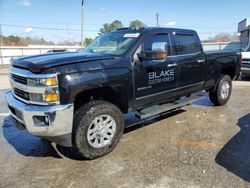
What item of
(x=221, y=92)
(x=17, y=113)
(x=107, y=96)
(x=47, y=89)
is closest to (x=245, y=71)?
(x=221, y=92)

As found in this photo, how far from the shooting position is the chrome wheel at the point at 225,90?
6.74 m

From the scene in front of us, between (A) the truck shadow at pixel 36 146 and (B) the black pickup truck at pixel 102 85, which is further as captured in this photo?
(A) the truck shadow at pixel 36 146

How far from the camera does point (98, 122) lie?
12.7ft

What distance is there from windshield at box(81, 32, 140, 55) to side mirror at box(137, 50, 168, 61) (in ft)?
0.91

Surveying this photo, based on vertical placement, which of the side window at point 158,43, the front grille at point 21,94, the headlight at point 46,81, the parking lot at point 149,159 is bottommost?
the parking lot at point 149,159

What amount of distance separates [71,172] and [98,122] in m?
0.84

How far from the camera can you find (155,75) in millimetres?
4594

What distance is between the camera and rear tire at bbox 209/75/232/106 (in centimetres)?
661

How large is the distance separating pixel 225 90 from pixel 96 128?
4497 mm

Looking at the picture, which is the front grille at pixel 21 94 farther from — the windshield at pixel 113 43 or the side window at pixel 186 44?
the side window at pixel 186 44

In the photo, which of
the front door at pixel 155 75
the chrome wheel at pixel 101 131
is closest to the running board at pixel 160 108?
the front door at pixel 155 75

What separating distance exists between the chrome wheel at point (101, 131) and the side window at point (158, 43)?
59.6 inches

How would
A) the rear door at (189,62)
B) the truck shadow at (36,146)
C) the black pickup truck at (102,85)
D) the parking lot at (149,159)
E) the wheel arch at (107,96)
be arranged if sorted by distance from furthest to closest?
the rear door at (189,62), the truck shadow at (36,146), the wheel arch at (107,96), the black pickup truck at (102,85), the parking lot at (149,159)

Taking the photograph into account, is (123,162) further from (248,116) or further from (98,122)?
(248,116)
